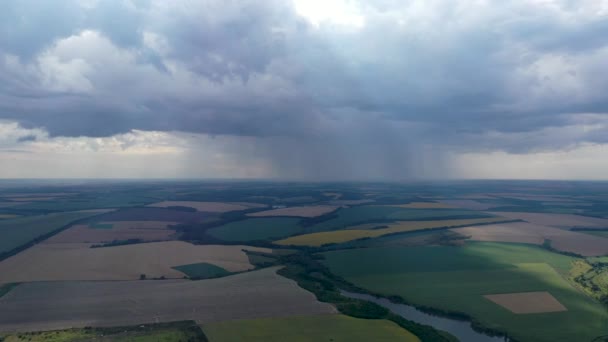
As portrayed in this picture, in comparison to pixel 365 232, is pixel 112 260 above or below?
below

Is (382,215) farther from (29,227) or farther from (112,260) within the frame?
(29,227)

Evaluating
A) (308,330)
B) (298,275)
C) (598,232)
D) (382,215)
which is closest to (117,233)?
(298,275)

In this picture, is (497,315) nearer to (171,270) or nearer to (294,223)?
(171,270)

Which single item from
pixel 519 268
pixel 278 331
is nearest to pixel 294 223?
pixel 519 268

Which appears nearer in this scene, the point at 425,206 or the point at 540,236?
the point at 540,236

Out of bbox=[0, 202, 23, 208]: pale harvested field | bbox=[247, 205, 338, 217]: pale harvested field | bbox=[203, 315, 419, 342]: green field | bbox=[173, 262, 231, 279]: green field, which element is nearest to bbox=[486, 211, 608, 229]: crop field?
bbox=[247, 205, 338, 217]: pale harvested field

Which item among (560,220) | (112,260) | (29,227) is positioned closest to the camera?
(112,260)

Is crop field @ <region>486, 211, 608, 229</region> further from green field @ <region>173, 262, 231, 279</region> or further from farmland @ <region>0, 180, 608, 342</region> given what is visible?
green field @ <region>173, 262, 231, 279</region>
